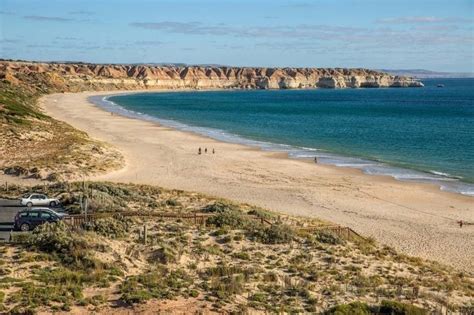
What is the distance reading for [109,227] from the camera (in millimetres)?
19453

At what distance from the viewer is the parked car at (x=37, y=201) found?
977 inches

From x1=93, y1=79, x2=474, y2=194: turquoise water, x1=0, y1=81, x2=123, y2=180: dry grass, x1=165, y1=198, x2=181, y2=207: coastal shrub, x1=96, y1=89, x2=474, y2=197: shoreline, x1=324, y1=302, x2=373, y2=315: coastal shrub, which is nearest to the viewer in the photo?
x1=324, y1=302, x2=373, y2=315: coastal shrub

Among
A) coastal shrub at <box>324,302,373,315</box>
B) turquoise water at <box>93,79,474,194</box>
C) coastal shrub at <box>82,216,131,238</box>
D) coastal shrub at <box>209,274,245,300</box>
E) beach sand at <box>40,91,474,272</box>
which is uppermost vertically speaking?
coastal shrub at <box>82,216,131,238</box>

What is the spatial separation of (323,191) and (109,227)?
17731 mm

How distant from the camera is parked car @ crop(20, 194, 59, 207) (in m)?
24.8

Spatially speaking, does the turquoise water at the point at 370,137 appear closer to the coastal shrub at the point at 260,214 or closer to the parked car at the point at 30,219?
the coastal shrub at the point at 260,214

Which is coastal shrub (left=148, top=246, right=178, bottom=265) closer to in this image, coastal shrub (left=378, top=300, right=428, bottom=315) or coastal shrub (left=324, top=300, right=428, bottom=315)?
coastal shrub (left=324, top=300, right=428, bottom=315)

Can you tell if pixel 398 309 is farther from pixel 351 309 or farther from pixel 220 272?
pixel 220 272

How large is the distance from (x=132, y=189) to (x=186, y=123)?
2132 inches

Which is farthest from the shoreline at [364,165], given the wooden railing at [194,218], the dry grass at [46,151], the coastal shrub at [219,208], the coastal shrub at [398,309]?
the coastal shrub at [398,309]

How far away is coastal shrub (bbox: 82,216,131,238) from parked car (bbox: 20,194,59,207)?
5.87 meters

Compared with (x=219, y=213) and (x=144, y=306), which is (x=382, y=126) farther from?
(x=144, y=306)

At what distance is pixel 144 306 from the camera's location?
45.2ft

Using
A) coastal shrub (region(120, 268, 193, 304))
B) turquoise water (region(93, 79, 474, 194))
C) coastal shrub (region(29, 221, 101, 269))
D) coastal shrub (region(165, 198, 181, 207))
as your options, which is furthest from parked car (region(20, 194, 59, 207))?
turquoise water (region(93, 79, 474, 194))
